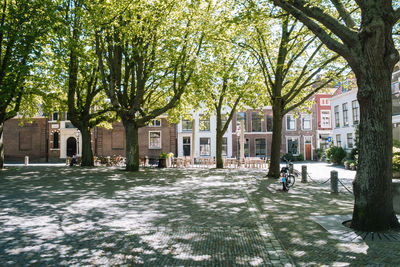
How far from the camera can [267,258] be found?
4824 millimetres

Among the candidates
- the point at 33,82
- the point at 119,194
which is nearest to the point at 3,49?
the point at 33,82

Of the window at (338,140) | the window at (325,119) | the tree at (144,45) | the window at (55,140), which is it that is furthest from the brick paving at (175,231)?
the window at (325,119)

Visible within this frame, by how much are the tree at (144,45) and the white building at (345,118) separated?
65.1 feet

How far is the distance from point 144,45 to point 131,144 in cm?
599

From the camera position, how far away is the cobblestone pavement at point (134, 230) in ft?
15.8

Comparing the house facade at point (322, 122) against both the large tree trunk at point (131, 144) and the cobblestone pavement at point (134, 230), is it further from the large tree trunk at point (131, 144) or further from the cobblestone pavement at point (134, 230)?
the cobblestone pavement at point (134, 230)

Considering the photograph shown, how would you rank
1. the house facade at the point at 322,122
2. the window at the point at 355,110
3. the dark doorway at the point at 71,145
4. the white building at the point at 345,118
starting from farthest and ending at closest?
the house facade at the point at 322,122 → the dark doorway at the point at 71,145 → the white building at the point at 345,118 → the window at the point at 355,110

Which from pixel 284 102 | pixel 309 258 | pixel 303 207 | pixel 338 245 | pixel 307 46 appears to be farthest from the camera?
pixel 284 102

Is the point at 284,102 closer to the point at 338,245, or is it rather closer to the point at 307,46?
the point at 307,46

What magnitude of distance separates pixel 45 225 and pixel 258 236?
441cm

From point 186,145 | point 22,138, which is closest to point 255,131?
point 186,145

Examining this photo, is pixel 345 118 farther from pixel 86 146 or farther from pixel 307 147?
pixel 86 146

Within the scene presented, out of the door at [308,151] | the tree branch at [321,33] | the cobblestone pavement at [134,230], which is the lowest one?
the cobblestone pavement at [134,230]

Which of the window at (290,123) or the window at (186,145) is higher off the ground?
the window at (290,123)
